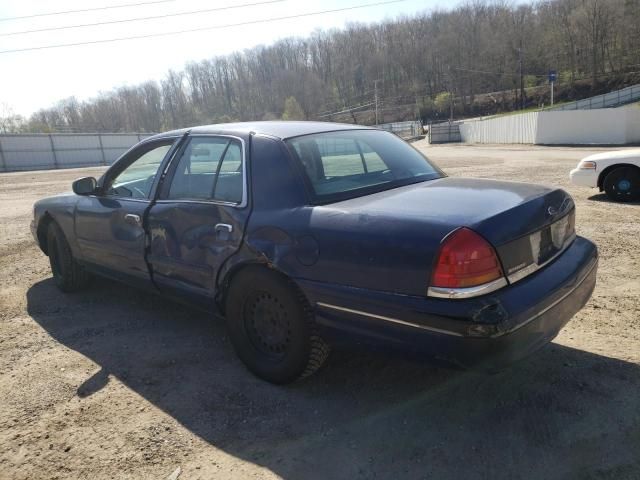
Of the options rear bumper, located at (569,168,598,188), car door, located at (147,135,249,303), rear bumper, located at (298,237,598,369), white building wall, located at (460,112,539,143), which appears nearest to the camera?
rear bumper, located at (298,237,598,369)

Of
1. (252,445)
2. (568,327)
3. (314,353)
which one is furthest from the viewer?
(568,327)

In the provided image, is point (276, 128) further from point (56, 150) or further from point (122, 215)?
point (56, 150)

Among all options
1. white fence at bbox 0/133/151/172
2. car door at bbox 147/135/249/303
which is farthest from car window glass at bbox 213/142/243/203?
white fence at bbox 0/133/151/172

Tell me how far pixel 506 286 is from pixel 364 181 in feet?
3.83

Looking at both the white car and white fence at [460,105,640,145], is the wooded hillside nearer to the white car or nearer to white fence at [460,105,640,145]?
white fence at [460,105,640,145]

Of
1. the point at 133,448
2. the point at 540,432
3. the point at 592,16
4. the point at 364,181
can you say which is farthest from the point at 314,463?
the point at 592,16

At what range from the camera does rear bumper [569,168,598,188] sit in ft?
27.5

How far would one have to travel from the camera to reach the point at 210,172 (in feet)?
10.9

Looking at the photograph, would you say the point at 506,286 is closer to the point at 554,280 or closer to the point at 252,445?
the point at 554,280

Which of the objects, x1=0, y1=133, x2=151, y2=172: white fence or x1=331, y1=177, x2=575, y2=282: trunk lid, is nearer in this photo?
x1=331, y1=177, x2=575, y2=282: trunk lid

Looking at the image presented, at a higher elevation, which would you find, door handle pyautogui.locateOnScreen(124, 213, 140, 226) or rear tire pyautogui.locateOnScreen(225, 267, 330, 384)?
door handle pyautogui.locateOnScreen(124, 213, 140, 226)

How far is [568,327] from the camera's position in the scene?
363 cm

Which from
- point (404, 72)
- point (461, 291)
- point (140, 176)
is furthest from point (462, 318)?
point (404, 72)

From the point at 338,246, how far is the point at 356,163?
1.07 meters
